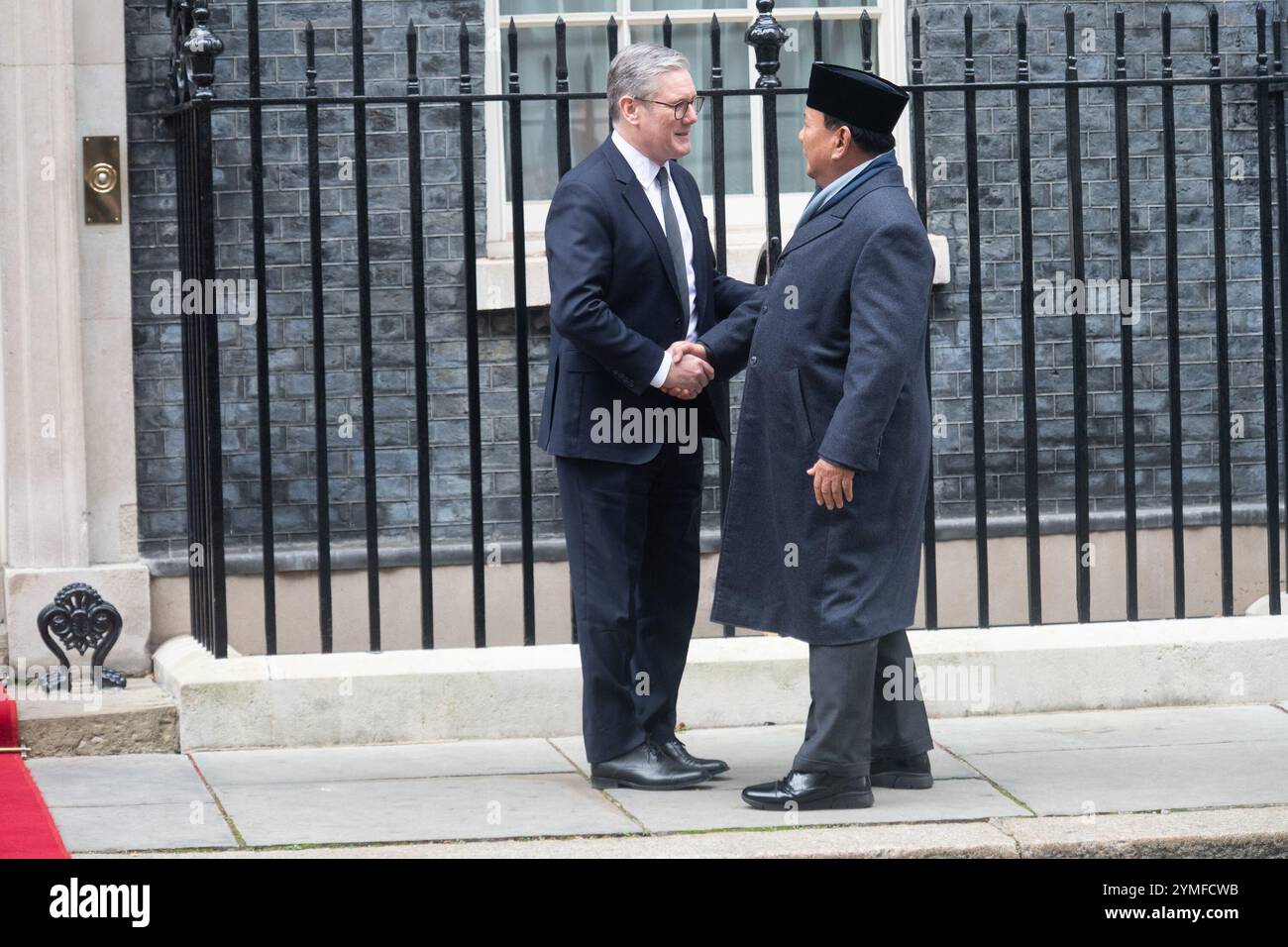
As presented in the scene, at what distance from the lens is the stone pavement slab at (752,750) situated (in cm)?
580

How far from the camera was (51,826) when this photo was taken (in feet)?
16.8

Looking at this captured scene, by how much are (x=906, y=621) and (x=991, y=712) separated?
4.80ft

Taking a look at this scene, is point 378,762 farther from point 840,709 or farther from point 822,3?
point 822,3

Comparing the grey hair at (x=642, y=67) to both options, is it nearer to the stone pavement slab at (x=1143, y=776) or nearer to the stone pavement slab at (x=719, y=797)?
the stone pavement slab at (x=719, y=797)

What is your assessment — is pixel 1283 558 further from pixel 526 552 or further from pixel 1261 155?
pixel 526 552

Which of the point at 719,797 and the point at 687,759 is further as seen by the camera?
the point at 687,759

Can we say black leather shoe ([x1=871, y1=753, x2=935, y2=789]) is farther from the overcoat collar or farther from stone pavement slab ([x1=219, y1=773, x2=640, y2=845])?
the overcoat collar

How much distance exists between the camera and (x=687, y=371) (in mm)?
5414

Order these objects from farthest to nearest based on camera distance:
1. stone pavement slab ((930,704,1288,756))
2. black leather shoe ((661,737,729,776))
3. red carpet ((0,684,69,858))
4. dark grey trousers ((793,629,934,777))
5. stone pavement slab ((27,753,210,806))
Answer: stone pavement slab ((930,704,1288,756))
black leather shoe ((661,737,729,776))
stone pavement slab ((27,753,210,806))
dark grey trousers ((793,629,934,777))
red carpet ((0,684,69,858))

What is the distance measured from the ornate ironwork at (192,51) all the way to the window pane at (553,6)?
1.60m

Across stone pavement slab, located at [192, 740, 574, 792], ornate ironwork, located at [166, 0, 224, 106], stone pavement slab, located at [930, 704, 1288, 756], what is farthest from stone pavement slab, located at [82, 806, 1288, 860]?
ornate ironwork, located at [166, 0, 224, 106]

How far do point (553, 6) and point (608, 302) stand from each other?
300cm

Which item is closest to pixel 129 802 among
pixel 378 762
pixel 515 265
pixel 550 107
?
pixel 378 762

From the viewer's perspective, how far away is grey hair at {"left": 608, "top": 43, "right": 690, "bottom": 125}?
5395 mm
